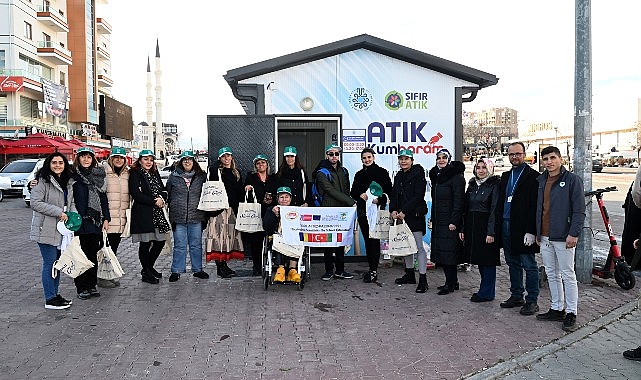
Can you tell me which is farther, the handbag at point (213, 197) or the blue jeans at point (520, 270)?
the handbag at point (213, 197)

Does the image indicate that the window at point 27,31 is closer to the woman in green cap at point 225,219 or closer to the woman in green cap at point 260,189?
the woman in green cap at point 225,219

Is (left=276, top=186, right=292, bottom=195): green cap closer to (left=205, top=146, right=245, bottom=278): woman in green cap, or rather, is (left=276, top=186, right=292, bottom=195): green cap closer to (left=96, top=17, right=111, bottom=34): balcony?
(left=205, top=146, right=245, bottom=278): woman in green cap

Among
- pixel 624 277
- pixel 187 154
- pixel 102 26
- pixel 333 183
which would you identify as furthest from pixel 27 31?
pixel 624 277

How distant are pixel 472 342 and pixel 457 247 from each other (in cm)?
189

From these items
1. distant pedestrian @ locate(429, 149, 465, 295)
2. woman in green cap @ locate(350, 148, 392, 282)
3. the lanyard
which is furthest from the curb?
woman in green cap @ locate(350, 148, 392, 282)

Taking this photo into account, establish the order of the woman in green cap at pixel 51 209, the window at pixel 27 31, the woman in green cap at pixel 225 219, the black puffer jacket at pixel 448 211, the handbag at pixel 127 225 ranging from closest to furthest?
1. the woman in green cap at pixel 51 209
2. the black puffer jacket at pixel 448 211
3. the handbag at pixel 127 225
4. the woman in green cap at pixel 225 219
5. the window at pixel 27 31

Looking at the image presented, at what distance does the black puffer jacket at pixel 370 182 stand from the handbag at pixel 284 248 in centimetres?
115

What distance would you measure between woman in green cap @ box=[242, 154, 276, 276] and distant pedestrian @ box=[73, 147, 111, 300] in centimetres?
196

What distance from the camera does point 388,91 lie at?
30.4 feet

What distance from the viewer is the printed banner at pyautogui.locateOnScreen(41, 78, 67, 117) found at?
152 ft

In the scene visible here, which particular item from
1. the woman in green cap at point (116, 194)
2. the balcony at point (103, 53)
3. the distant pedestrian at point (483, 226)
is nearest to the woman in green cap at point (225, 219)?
the woman in green cap at point (116, 194)

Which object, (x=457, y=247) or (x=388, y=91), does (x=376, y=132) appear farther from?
(x=457, y=247)

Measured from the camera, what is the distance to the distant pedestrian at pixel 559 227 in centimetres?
562

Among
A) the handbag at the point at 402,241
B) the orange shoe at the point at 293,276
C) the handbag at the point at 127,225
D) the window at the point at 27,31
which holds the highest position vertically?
the window at the point at 27,31
